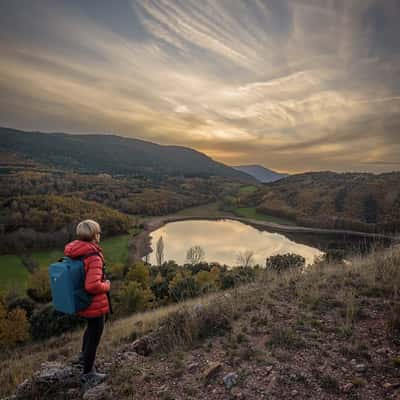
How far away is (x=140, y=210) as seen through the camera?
84250mm

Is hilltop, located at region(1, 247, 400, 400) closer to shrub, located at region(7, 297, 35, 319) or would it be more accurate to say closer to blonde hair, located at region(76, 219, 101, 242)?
blonde hair, located at region(76, 219, 101, 242)

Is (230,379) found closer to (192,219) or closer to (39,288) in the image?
(39,288)

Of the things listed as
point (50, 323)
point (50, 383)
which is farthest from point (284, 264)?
point (50, 323)

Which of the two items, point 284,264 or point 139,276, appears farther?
point 139,276

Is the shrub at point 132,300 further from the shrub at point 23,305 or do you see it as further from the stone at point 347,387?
the stone at point 347,387

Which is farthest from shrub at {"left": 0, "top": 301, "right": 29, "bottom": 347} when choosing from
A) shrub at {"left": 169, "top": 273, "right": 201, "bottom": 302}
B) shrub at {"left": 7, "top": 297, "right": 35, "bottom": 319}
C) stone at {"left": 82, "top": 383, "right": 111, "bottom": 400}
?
stone at {"left": 82, "top": 383, "right": 111, "bottom": 400}

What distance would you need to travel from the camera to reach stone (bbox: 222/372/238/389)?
2547 mm

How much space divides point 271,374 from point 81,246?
253 cm

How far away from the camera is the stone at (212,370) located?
2.74 meters

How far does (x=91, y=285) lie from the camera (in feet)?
8.50

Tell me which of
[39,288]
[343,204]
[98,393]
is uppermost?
[343,204]

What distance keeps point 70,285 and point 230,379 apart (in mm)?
2025

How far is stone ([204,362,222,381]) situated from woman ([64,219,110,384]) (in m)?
1.35

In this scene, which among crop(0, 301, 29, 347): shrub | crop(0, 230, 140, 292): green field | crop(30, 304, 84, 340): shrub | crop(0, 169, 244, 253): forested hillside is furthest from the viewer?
crop(0, 169, 244, 253): forested hillside
